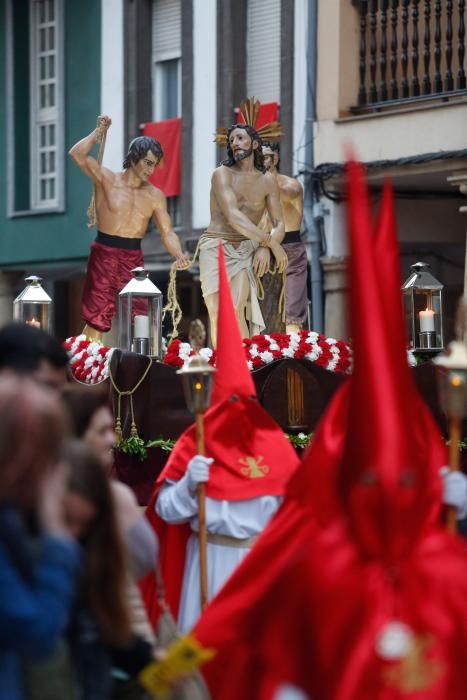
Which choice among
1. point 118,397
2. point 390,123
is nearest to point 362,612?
point 118,397

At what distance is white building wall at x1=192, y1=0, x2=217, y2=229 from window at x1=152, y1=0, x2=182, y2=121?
0.58m

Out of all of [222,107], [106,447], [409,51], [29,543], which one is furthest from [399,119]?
[29,543]

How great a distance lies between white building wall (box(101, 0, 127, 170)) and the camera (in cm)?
2108

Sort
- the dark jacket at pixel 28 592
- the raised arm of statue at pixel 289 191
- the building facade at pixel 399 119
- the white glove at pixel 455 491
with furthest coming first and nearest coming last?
1. the building facade at pixel 399 119
2. the raised arm of statue at pixel 289 191
3. the white glove at pixel 455 491
4. the dark jacket at pixel 28 592

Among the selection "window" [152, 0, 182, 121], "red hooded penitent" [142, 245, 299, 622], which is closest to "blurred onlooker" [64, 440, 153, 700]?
"red hooded penitent" [142, 245, 299, 622]

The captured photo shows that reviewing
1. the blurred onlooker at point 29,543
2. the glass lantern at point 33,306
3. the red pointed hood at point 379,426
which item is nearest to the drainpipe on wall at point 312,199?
the glass lantern at point 33,306

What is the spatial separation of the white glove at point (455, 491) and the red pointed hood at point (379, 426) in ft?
2.74

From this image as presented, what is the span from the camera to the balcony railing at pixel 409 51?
1741 cm

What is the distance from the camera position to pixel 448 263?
18.7 metres

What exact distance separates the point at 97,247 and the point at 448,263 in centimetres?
701

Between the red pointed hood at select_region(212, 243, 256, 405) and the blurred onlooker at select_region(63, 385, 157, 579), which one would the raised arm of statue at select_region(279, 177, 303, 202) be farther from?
the blurred onlooker at select_region(63, 385, 157, 579)

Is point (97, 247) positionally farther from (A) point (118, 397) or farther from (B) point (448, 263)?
(B) point (448, 263)

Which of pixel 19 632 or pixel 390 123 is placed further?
pixel 390 123

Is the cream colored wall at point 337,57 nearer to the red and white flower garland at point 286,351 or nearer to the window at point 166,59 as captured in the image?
the window at point 166,59
